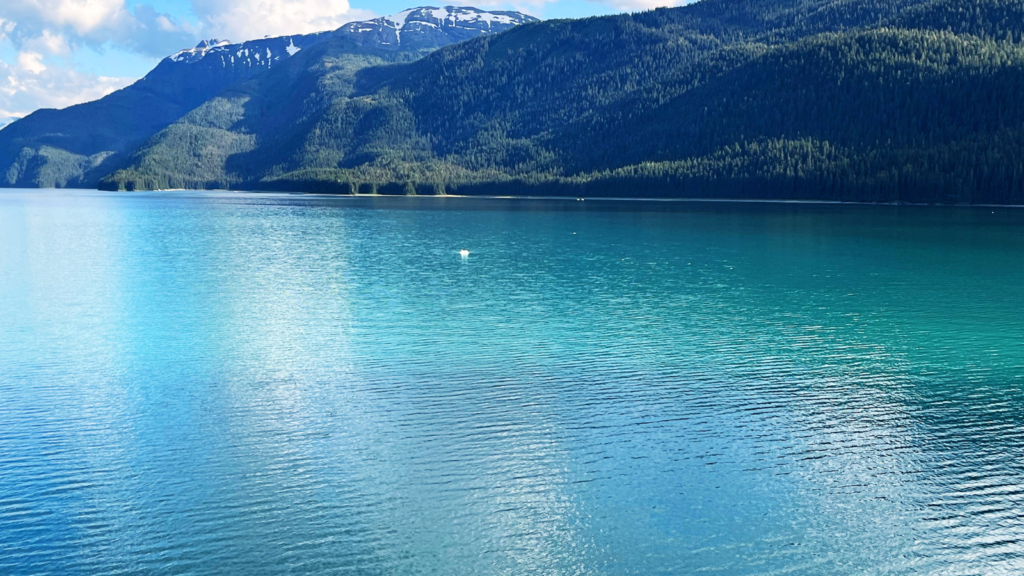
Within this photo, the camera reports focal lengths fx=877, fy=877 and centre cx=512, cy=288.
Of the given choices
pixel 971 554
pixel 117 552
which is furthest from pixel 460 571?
pixel 971 554

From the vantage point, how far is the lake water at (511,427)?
17234mm

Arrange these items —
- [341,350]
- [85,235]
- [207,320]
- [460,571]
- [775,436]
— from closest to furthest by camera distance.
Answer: [460,571]
[775,436]
[341,350]
[207,320]
[85,235]

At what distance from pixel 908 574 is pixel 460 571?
8.33 metres

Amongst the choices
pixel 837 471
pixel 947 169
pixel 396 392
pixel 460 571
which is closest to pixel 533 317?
pixel 396 392

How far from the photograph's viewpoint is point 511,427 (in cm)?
2403

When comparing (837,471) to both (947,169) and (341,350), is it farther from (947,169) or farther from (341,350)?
(947,169)

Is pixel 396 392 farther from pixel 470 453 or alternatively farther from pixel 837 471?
pixel 837 471

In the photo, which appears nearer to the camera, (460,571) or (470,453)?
(460,571)

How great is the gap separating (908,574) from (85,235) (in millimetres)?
95567

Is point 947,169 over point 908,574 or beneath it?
over

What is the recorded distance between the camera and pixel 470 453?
→ 22.0 meters

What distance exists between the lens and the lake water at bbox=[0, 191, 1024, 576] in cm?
1723

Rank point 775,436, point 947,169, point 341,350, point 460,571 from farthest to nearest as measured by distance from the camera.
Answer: point 947,169 → point 341,350 → point 775,436 → point 460,571

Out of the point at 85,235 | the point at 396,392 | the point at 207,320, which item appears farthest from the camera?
the point at 85,235
